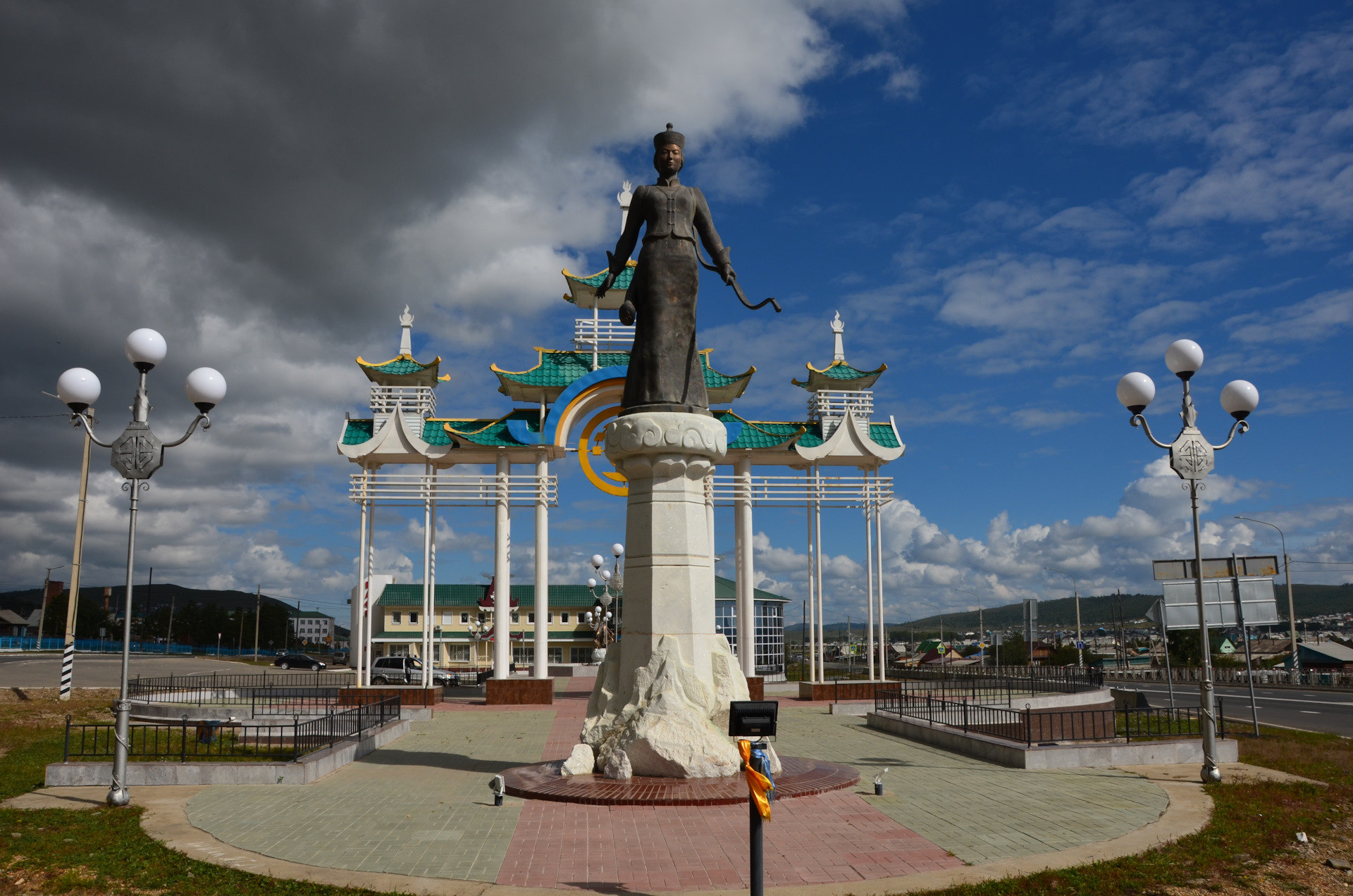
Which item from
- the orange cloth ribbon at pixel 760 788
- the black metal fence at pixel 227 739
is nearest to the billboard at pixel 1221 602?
the orange cloth ribbon at pixel 760 788

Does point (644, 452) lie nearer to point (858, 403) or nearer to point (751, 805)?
point (751, 805)

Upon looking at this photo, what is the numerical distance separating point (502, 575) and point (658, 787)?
48.7 feet

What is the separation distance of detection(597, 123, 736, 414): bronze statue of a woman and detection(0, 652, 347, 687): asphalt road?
22.2m

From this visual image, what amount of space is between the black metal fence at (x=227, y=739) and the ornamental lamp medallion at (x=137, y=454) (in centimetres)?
331

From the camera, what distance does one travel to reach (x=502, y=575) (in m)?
24.8

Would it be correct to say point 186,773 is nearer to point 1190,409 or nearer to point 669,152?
point 669,152

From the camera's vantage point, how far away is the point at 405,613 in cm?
6038

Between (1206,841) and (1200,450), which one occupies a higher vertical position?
(1200,450)

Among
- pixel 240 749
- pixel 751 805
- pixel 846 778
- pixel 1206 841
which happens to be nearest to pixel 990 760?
pixel 846 778

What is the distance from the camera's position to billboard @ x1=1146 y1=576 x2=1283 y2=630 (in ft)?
46.6

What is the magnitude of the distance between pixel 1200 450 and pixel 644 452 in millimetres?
8260

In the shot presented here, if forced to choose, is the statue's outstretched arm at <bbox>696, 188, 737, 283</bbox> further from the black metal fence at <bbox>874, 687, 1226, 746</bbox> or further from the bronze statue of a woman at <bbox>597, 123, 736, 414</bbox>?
the black metal fence at <bbox>874, 687, 1226, 746</bbox>

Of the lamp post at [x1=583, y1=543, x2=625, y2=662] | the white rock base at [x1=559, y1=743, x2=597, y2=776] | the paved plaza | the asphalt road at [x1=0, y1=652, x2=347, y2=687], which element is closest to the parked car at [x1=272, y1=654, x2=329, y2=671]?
the asphalt road at [x1=0, y1=652, x2=347, y2=687]

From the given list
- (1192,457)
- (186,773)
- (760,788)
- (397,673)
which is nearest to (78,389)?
(186,773)
